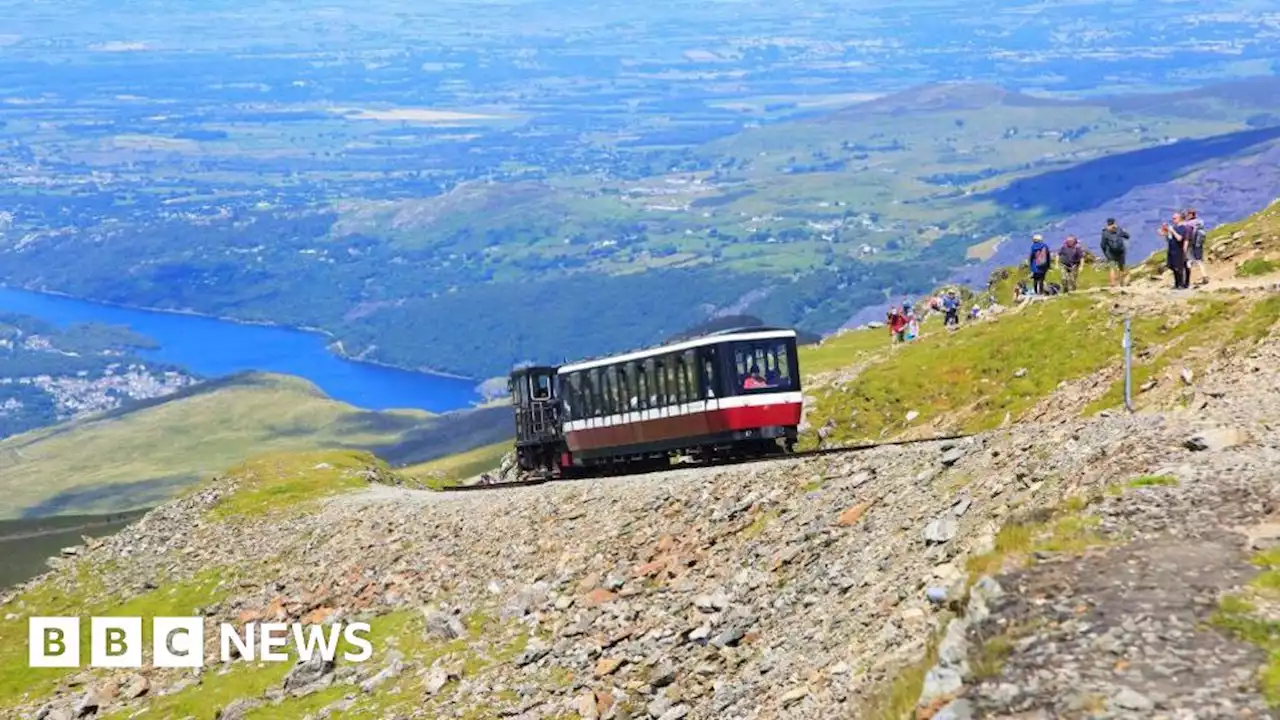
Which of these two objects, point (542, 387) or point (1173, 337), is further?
point (542, 387)

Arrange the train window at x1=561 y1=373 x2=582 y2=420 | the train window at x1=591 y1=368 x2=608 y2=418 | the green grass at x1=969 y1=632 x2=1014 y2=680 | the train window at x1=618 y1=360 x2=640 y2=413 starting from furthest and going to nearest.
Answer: the train window at x1=561 y1=373 x2=582 y2=420 → the train window at x1=591 y1=368 x2=608 y2=418 → the train window at x1=618 y1=360 x2=640 y2=413 → the green grass at x1=969 y1=632 x2=1014 y2=680

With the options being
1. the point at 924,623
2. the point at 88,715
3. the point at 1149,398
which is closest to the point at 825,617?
the point at 924,623

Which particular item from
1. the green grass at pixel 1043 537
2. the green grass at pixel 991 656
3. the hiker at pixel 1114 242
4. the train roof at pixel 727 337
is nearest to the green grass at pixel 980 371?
the hiker at pixel 1114 242

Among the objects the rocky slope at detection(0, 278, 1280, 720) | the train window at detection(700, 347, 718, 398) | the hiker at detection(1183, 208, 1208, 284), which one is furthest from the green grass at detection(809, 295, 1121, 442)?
the rocky slope at detection(0, 278, 1280, 720)

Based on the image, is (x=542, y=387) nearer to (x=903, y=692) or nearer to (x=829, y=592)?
(x=829, y=592)

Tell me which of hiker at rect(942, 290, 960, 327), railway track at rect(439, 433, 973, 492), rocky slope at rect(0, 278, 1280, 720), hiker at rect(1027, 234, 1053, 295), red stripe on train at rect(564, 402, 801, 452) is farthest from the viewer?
hiker at rect(942, 290, 960, 327)

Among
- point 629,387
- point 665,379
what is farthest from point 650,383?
point 629,387

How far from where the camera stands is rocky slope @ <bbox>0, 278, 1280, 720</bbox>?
1836 centimetres

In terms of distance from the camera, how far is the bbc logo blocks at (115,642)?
4947 centimetres

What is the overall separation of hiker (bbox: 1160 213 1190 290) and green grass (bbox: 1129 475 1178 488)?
3061 centimetres

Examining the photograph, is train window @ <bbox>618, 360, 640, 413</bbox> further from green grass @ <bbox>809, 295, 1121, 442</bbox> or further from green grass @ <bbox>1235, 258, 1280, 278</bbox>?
green grass @ <bbox>1235, 258, 1280, 278</bbox>

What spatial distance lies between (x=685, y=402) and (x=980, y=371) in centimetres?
1326

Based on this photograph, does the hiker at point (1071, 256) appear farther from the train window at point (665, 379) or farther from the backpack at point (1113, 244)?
the train window at point (665, 379)

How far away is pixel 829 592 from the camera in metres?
27.0
